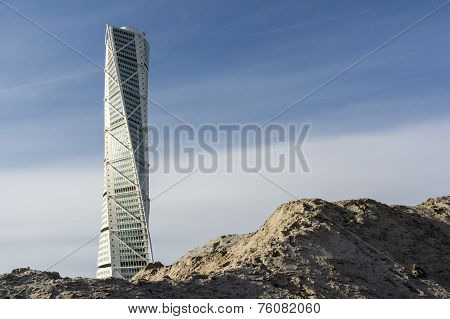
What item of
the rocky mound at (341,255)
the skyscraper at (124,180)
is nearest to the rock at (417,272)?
the rocky mound at (341,255)

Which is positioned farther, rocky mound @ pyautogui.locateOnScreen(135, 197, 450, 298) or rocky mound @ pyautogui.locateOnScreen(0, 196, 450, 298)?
rocky mound @ pyautogui.locateOnScreen(135, 197, 450, 298)

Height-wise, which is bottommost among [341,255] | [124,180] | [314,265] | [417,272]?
[417,272]

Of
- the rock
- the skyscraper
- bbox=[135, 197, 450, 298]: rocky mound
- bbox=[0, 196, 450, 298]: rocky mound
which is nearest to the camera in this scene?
bbox=[0, 196, 450, 298]: rocky mound

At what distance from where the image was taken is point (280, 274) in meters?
31.9

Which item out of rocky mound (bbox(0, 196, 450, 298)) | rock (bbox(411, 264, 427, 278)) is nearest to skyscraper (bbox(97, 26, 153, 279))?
rocky mound (bbox(0, 196, 450, 298))

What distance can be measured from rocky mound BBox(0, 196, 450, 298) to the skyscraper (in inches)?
3380

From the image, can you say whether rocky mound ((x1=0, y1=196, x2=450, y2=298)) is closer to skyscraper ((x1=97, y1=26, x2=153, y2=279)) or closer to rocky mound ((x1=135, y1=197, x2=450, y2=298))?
rocky mound ((x1=135, y1=197, x2=450, y2=298))

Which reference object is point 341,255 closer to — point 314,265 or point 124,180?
point 314,265

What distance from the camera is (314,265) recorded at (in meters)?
33.8

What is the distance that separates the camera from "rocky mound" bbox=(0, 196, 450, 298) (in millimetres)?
28672

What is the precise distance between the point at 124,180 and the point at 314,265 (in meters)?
104

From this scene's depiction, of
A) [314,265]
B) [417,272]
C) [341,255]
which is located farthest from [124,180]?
[417,272]
